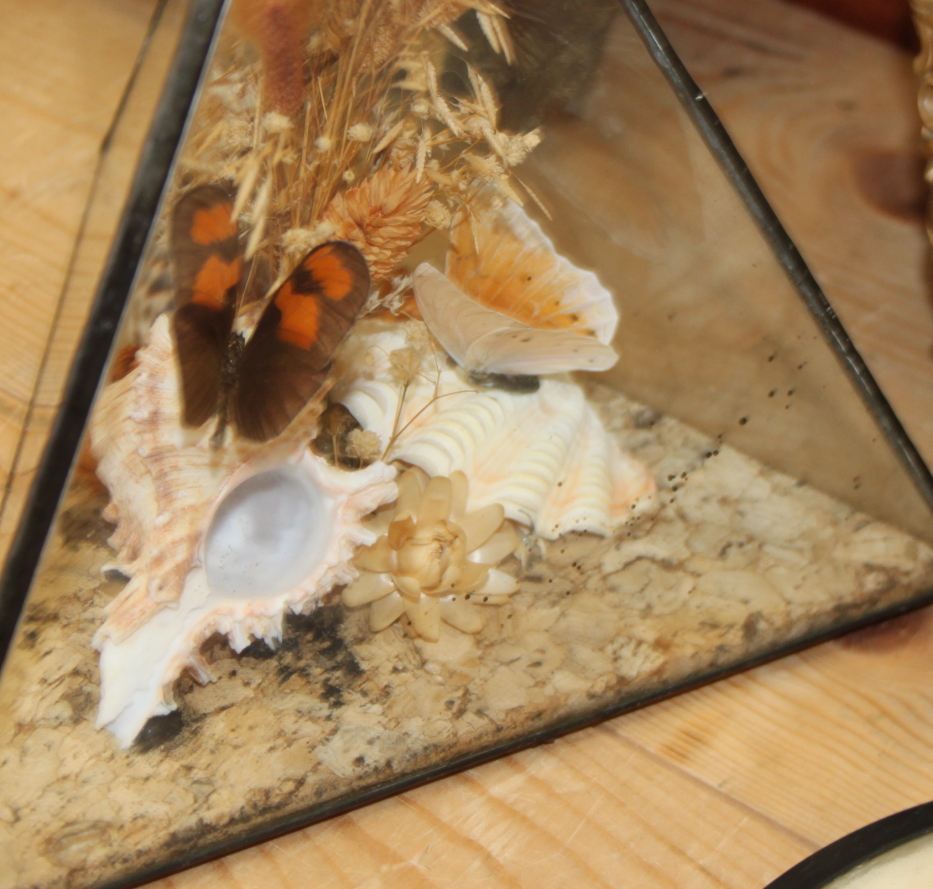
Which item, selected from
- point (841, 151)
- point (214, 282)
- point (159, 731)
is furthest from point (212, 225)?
point (841, 151)

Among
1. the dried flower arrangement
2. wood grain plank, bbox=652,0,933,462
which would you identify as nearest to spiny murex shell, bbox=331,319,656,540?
the dried flower arrangement

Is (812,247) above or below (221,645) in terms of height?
above

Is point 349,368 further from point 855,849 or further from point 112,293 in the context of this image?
point 855,849

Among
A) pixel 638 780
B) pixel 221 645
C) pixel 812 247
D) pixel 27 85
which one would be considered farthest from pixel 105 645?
pixel 812 247

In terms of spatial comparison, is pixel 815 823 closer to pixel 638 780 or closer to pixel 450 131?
pixel 638 780

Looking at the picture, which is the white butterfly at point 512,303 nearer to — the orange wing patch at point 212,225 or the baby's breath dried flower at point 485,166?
the baby's breath dried flower at point 485,166
